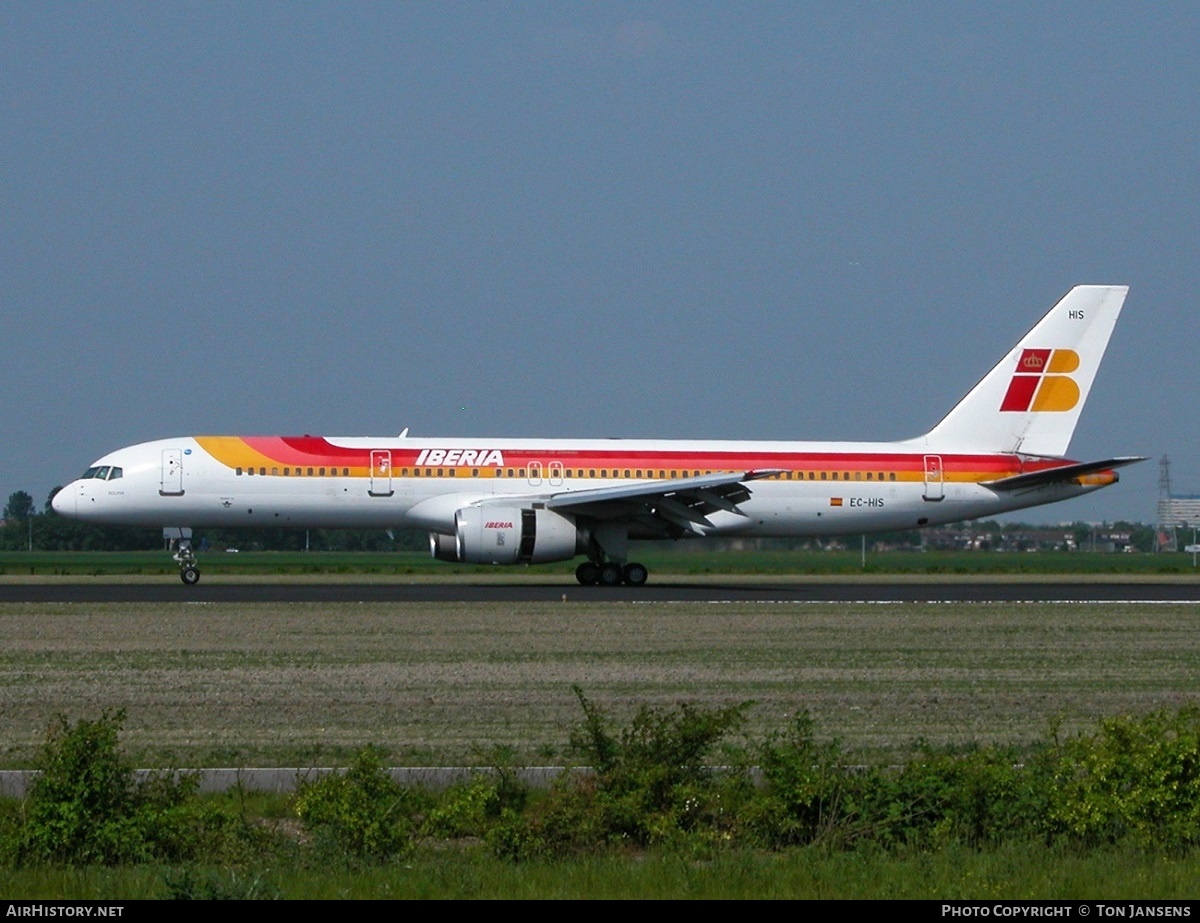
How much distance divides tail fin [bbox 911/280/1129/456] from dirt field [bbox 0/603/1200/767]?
1362cm

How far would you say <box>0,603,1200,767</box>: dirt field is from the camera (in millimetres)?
12445

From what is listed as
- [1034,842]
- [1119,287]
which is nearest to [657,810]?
[1034,842]

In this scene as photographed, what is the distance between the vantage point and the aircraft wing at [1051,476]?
36062 millimetres

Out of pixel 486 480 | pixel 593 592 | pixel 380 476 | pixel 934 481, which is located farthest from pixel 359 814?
pixel 934 481

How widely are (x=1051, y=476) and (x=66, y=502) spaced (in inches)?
917

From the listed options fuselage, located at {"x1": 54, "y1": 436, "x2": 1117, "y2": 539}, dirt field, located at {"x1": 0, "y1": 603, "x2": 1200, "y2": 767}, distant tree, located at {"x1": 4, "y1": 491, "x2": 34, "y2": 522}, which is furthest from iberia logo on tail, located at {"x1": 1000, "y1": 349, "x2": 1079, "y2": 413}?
distant tree, located at {"x1": 4, "y1": 491, "x2": 34, "y2": 522}

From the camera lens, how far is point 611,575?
34.6 m

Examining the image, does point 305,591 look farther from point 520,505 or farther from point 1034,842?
point 1034,842

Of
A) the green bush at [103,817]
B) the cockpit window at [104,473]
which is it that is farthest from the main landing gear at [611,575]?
the green bush at [103,817]

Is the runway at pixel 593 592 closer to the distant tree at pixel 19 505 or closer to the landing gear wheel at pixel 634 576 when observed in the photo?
the landing gear wheel at pixel 634 576

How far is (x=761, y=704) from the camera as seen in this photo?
46.3 ft

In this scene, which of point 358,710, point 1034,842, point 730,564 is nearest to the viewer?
point 1034,842

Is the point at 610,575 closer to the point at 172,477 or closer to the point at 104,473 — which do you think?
the point at 172,477
